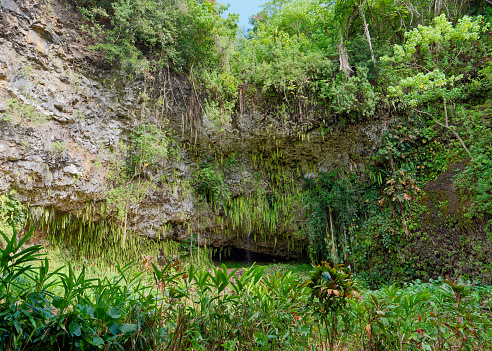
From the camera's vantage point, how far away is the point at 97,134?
5.77m

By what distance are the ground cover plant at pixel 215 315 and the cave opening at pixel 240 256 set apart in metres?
5.65

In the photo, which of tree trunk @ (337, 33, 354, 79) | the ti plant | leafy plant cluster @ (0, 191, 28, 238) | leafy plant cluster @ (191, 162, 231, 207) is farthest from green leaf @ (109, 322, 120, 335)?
tree trunk @ (337, 33, 354, 79)

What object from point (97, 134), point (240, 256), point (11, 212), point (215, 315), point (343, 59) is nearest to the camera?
point (215, 315)

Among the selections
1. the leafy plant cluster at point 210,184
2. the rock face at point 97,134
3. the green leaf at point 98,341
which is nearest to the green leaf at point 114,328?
the green leaf at point 98,341

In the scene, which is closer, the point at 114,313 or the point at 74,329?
the point at 74,329

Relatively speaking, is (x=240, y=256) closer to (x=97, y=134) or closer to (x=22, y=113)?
(x=97, y=134)

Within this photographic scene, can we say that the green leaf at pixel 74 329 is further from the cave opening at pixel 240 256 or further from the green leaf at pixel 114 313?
the cave opening at pixel 240 256

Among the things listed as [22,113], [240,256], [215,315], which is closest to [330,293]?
[215,315]

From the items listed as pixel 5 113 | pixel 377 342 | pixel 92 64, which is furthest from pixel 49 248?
pixel 377 342

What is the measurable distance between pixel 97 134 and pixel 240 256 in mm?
5226

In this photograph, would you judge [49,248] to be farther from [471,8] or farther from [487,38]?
[471,8]

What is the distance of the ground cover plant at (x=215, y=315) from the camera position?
1.60m

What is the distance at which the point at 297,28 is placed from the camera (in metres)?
9.36

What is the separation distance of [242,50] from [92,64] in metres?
4.19
